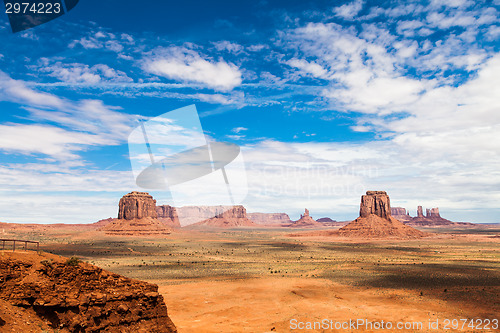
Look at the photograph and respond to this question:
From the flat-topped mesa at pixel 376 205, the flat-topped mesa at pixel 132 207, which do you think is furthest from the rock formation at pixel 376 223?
the flat-topped mesa at pixel 132 207

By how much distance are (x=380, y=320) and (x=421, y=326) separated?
7.85ft

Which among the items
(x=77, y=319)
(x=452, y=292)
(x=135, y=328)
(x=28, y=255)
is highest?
(x=28, y=255)

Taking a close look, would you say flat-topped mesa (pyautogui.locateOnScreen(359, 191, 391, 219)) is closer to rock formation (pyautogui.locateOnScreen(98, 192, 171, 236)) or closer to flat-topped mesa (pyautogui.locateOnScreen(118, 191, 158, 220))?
rock formation (pyautogui.locateOnScreen(98, 192, 171, 236))

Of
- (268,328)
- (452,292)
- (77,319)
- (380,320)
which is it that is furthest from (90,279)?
(452,292)

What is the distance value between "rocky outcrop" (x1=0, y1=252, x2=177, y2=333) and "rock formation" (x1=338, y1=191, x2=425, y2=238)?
428 feet

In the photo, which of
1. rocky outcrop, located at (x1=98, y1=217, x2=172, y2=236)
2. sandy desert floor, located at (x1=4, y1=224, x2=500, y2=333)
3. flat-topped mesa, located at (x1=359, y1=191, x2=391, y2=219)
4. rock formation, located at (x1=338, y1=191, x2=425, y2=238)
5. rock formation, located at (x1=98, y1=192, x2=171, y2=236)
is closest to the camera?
sandy desert floor, located at (x1=4, y1=224, x2=500, y2=333)

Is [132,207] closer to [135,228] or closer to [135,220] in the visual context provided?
[135,220]

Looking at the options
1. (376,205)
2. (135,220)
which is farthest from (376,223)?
(135,220)

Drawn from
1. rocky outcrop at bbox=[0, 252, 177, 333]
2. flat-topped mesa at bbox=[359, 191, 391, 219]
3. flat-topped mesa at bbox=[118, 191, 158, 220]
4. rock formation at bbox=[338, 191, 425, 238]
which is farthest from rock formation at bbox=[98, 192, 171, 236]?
rocky outcrop at bbox=[0, 252, 177, 333]

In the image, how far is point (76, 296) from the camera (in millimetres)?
12445

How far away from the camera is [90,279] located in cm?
1331

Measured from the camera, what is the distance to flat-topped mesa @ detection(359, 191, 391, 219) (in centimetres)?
14575

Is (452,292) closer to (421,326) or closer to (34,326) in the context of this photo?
(421,326)

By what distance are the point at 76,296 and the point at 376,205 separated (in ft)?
496
